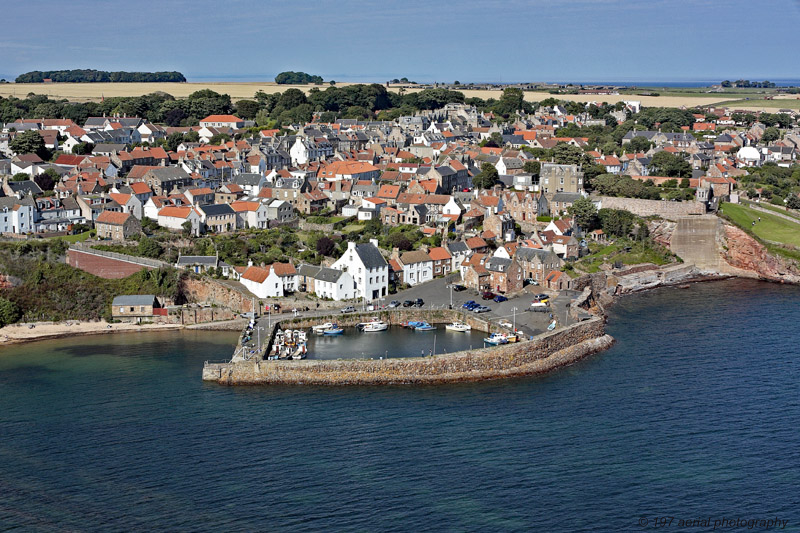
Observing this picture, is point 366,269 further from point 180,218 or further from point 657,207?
point 657,207

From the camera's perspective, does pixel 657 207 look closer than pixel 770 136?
Yes

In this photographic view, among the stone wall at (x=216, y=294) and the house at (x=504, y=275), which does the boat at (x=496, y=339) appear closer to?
the house at (x=504, y=275)

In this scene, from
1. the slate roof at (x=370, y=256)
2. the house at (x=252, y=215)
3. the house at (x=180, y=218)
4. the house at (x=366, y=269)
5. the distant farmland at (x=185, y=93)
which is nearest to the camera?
the house at (x=366, y=269)

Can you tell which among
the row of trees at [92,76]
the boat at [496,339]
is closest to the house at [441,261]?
the boat at [496,339]

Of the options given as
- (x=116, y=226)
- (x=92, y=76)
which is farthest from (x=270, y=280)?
(x=92, y=76)

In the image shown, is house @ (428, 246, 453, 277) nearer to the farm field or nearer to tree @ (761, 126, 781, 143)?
tree @ (761, 126, 781, 143)

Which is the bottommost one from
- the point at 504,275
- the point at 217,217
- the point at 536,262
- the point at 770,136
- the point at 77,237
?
the point at 504,275

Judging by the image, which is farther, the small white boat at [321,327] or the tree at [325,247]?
the tree at [325,247]
